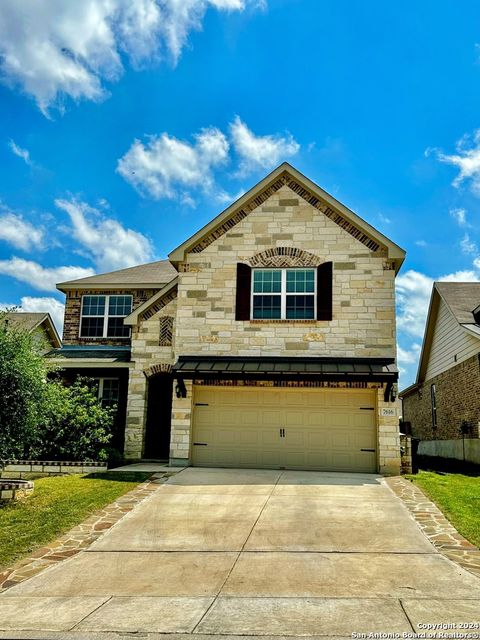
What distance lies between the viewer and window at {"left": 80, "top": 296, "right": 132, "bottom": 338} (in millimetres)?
21922

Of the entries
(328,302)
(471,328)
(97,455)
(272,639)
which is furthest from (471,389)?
(272,639)

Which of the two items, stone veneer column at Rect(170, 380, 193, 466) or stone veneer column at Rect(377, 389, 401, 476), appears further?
stone veneer column at Rect(170, 380, 193, 466)

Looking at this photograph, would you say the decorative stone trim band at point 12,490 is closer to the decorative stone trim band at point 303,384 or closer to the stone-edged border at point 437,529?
the decorative stone trim band at point 303,384

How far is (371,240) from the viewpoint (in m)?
16.8

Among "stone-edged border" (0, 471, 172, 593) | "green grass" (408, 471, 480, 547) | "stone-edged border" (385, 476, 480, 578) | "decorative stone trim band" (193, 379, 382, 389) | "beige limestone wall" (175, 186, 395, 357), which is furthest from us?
"beige limestone wall" (175, 186, 395, 357)

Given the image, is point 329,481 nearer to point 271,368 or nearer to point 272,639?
point 271,368

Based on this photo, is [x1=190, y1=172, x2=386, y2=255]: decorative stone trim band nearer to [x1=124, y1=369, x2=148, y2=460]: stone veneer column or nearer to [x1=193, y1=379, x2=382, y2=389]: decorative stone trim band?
[x1=193, y1=379, x2=382, y2=389]: decorative stone trim band

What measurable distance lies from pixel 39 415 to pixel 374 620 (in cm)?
983

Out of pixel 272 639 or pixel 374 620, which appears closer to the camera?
pixel 272 639

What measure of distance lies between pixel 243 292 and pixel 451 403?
10.4 metres

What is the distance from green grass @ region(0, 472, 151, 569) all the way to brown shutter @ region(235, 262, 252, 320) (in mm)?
5494

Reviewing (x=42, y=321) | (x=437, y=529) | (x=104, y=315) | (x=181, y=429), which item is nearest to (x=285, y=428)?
(x=181, y=429)

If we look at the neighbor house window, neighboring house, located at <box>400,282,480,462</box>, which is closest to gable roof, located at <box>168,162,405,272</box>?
the neighbor house window

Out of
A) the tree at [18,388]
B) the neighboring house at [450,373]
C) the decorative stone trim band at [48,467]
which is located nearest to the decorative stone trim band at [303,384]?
the decorative stone trim band at [48,467]
